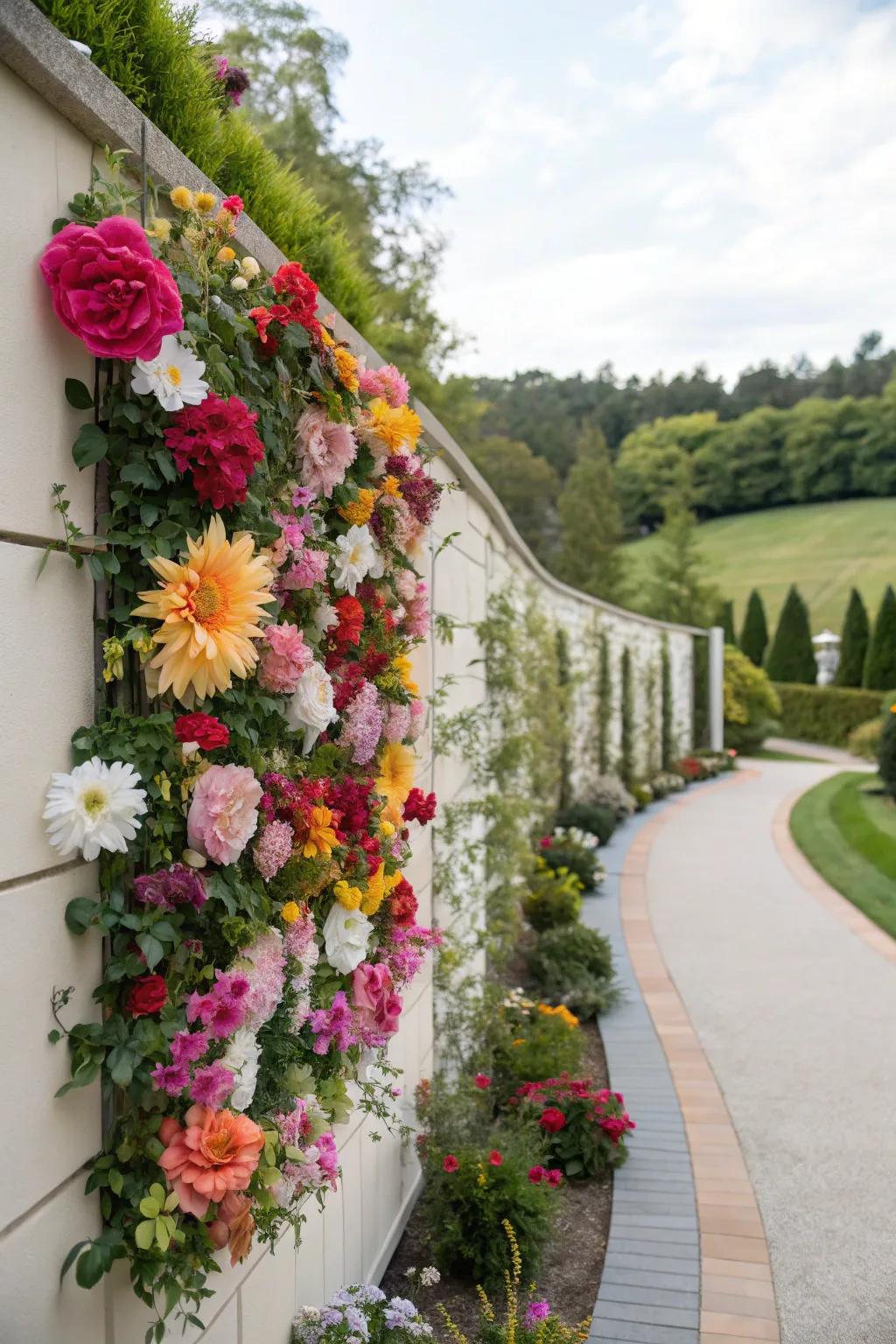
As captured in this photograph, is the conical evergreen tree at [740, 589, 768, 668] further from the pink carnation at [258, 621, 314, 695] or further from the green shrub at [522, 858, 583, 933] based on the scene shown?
the pink carnation at [258, 621, 314, 695]

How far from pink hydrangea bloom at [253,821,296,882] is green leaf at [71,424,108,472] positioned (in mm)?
650

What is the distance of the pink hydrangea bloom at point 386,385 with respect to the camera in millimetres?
2275

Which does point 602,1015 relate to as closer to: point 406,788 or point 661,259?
point 406,788

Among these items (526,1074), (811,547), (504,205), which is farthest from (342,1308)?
(811,547)

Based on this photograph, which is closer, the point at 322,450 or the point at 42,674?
the point at 42,674

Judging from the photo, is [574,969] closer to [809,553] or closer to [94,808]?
[94,808]

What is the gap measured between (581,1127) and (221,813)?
2662 mm

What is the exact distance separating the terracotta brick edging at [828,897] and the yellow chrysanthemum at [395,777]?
4.60m

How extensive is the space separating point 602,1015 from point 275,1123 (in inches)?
139

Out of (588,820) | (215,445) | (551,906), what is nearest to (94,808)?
(215,445)

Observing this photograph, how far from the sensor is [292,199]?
8.89 feet

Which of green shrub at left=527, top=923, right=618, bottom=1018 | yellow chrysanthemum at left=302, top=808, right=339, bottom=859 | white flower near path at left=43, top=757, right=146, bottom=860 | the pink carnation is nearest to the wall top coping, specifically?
the pink carnation

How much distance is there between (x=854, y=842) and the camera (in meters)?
9.27

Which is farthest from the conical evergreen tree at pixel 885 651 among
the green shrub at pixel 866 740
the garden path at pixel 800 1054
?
the garden path at pixel 800 1054
